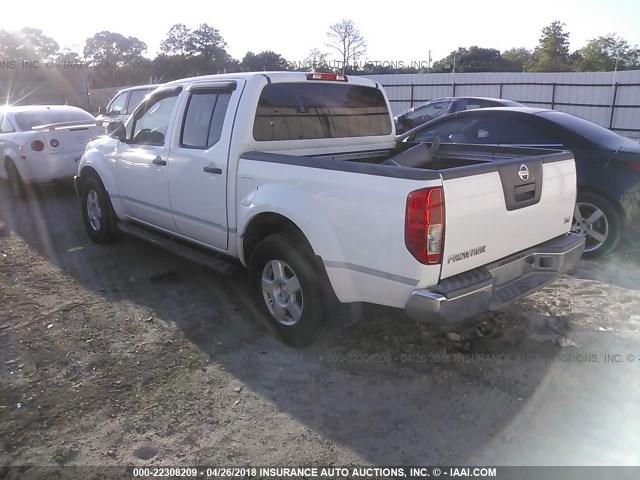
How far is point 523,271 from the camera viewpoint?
3.73m

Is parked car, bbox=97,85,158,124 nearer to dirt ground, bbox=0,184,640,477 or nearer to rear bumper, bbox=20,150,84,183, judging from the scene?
rear bumper, bbox=20,150,84,183

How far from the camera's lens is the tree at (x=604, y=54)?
50281 millimetres

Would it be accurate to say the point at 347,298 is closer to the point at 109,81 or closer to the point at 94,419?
the point at 94,419

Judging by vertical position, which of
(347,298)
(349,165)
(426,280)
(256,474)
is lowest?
(256,474)

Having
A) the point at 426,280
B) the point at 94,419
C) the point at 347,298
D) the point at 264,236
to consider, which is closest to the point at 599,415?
the point at 426,280

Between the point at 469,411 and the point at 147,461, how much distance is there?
6.21 feet

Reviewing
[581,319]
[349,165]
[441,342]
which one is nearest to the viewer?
[349,165]

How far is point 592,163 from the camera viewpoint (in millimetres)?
5715

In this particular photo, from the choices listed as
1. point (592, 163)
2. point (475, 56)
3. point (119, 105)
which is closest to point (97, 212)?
point (592, 163)

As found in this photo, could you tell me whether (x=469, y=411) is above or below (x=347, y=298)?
below

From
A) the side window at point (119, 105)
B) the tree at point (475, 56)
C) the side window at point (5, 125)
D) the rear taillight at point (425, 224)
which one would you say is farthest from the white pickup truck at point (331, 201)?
the tree at point (475, 56)

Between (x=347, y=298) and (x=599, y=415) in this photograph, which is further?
(x=347, y=298)

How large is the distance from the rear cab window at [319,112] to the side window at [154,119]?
124 cm

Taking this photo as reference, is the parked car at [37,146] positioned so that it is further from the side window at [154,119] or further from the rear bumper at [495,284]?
the rear bumper at [495,284]
